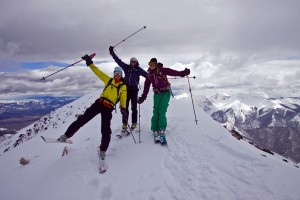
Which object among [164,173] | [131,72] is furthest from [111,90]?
[164,173]

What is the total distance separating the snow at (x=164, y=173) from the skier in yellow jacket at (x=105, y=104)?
123 centimetres

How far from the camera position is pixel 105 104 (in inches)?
475

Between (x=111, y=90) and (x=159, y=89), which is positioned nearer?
(x=111, y=90)

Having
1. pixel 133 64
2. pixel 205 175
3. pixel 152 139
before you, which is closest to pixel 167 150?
pixel 152 139

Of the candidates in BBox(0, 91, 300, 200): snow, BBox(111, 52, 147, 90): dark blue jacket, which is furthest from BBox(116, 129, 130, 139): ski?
BBox(111, 52, 147, 90): dark blue jacket

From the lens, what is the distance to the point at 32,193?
10555mm

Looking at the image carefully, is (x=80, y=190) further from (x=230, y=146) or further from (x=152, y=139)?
(x=230, y=146)

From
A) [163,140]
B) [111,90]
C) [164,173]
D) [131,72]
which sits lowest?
[164,173]

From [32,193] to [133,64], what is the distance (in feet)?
25.7

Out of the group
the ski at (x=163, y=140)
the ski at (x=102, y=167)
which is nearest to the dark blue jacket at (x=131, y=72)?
the ski at (x=163, y=140)

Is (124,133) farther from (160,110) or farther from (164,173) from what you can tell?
(164,173)

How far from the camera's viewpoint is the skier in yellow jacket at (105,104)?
1182cm

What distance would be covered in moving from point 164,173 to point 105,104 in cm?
405

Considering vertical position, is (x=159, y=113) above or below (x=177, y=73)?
below
